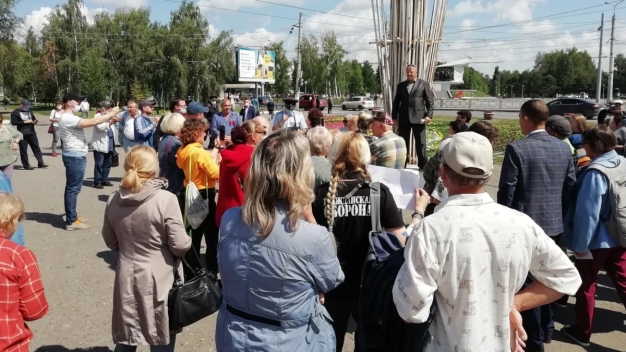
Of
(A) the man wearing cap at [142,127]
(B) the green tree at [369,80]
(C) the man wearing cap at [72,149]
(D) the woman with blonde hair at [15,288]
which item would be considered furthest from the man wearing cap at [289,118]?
(B) the green tree at [369,80]

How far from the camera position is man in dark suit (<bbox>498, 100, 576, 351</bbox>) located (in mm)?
3783

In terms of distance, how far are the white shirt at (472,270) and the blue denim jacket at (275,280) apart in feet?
1.30

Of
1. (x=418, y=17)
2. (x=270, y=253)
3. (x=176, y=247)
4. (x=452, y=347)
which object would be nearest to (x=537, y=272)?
(x=452, y=347)

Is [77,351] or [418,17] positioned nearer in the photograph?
[77,351]

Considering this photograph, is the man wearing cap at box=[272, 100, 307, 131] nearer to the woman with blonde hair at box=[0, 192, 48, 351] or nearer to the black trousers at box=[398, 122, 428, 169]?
the black trousers at box=[398, 122, 428, 169]

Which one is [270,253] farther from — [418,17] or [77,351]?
[418,17]

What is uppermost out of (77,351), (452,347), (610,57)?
(610,57)

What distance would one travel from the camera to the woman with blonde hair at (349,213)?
3.03 meters

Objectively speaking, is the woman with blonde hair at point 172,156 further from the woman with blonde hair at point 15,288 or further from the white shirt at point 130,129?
the white shirt at point 130,129

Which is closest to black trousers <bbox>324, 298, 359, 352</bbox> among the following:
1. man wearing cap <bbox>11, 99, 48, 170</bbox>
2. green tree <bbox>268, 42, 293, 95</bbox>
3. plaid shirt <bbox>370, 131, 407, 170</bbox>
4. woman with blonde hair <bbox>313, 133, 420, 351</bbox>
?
woman with blonde hair <bbox>313, 133, 420, 351</bbox>

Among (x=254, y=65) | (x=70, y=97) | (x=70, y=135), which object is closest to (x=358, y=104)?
(x=254, y=65)

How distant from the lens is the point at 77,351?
405 centimetres

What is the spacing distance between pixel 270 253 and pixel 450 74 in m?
85.9

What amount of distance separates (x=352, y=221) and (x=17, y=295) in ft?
6.05
